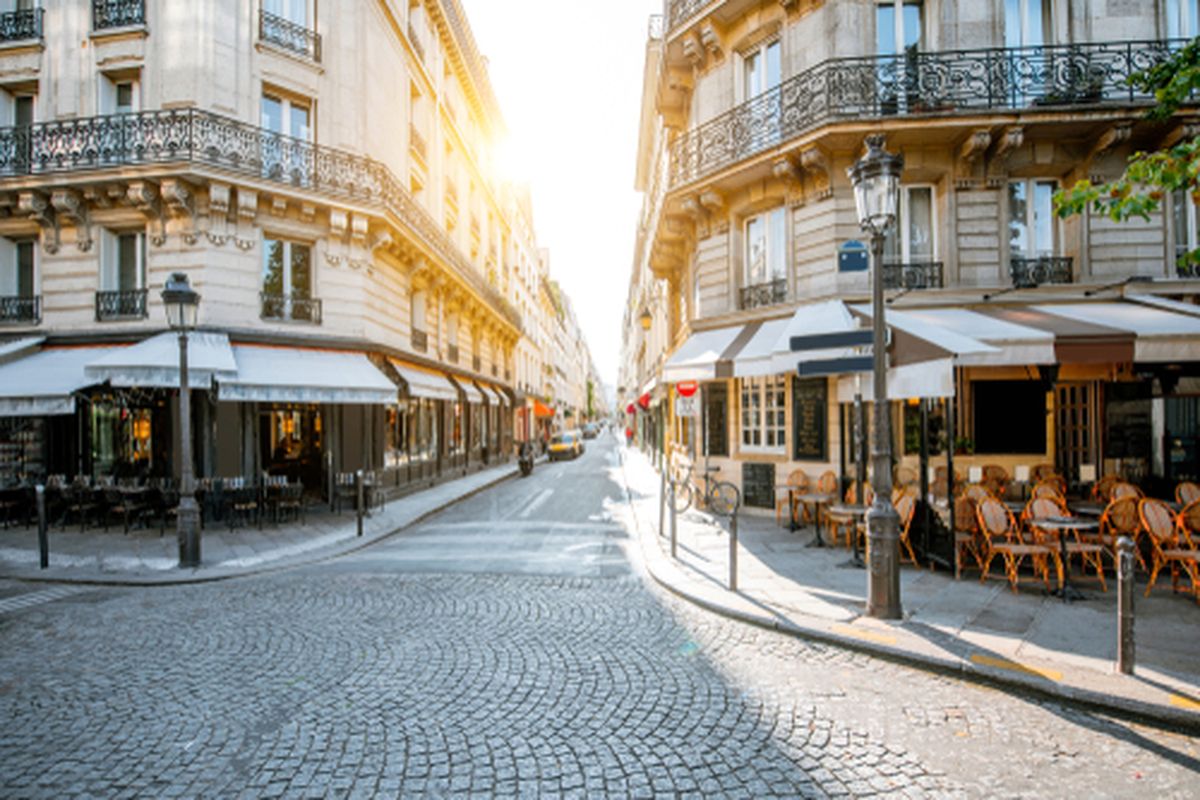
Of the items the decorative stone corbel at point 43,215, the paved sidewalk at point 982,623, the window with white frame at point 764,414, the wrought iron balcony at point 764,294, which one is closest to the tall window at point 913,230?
the wrought iron balcony at point 764,294

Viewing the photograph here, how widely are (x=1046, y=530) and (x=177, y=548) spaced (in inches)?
549

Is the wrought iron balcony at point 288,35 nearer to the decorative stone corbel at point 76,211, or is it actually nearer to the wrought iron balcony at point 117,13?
the wrought iron balcony at point 117,13

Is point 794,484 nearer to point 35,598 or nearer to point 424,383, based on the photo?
point 424,383

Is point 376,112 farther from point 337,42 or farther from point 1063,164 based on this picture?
point 1063,164

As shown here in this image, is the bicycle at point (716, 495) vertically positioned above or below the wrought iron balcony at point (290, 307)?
below

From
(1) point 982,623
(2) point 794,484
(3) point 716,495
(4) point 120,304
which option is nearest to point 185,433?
(4) point 120,304

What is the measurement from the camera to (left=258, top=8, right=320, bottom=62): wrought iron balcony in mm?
13578

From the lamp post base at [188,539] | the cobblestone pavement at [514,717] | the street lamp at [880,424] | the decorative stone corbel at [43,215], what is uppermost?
the decorative stone corbel at [43,215]

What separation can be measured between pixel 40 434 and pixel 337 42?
1231cm

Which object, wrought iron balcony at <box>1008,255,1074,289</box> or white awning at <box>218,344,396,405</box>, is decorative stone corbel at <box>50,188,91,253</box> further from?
wrought iron balcony at <box>1008,255,1074,289</box>

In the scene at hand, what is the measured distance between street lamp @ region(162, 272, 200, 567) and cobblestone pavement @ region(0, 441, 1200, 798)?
2.50m

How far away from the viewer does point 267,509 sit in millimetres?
12891

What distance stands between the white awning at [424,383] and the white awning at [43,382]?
21.1 ft

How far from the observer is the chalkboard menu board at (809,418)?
11266mm
